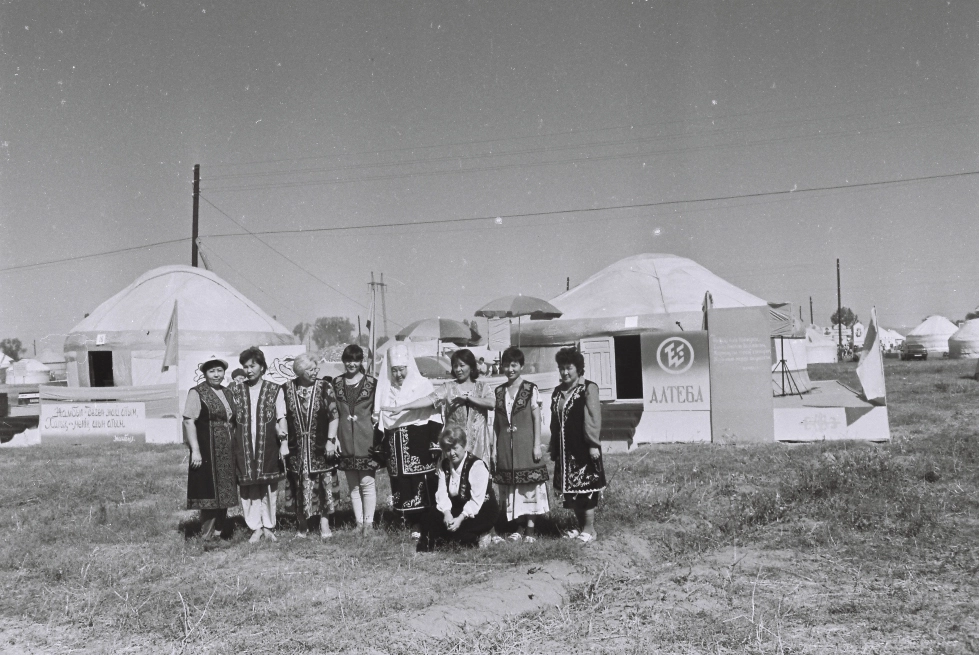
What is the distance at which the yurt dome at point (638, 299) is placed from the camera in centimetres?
1756

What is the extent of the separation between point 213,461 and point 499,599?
256 cm

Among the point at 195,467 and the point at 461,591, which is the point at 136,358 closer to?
the point at 195,467

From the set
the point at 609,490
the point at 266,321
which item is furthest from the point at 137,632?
the point at 266,321

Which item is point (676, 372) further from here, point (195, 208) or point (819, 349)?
point (819, 349)

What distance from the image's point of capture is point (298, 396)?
581 centimetres

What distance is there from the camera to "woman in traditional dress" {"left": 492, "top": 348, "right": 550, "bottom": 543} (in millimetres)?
5379

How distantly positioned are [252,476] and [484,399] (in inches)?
69.0

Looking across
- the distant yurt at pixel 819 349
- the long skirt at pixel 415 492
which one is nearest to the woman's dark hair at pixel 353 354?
the long skirt at pixel 415 492

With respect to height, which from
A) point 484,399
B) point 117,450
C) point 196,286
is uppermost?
point 196,286

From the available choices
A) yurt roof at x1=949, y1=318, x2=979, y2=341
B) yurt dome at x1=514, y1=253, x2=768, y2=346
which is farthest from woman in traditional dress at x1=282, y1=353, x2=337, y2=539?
yurt roof at x1=949, y1=318, x2=979, y2=341

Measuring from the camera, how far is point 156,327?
831 inches

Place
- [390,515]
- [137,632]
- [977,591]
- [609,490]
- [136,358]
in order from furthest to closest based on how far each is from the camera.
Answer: [136,358]
[609,490]
[390,515]
[977,591]
[137,632]

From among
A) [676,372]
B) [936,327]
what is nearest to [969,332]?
[936,327]

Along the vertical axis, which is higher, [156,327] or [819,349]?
[156,327]
